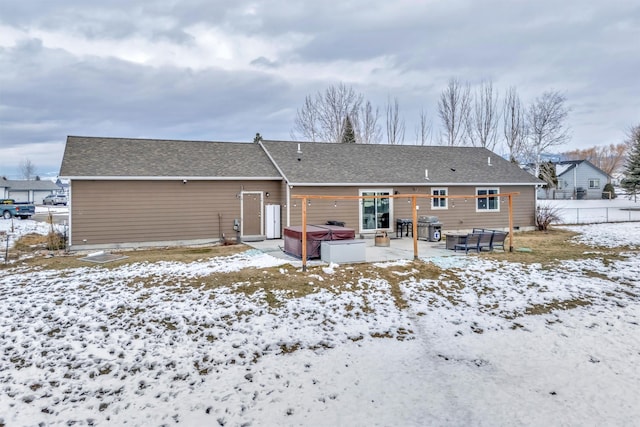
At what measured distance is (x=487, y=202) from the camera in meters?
18.2

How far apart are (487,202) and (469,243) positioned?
7.00 meters

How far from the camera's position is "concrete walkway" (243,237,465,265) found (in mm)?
10922

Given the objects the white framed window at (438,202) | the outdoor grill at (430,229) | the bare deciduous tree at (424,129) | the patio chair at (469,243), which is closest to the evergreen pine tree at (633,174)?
the bare deciduous tree at (424,129)

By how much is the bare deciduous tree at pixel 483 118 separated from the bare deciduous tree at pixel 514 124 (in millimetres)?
977

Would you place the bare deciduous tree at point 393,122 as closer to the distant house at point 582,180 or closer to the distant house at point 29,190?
the distant house at point 582,180

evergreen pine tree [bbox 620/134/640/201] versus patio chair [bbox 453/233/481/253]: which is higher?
evergreen pine tree [bbox 620/134/640/201]

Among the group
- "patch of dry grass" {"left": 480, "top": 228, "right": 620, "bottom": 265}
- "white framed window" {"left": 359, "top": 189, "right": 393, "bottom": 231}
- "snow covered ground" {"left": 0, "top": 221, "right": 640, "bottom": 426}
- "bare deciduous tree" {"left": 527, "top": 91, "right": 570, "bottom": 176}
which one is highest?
"bare deciduous tree" {"left": 527, "top": 91, "right": 570, "bottom": 176}

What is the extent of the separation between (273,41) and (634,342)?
1509 cm

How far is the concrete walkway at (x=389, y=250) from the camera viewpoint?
1092cm

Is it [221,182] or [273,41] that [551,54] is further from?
[221,182]

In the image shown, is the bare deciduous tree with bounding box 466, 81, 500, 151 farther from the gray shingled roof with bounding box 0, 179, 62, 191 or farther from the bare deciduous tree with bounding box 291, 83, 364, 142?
the gray shingled roof with bounding box 0, 179, 62, 191

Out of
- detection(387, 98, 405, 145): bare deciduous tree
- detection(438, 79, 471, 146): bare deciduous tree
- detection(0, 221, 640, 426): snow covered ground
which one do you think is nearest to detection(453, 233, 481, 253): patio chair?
detection(0, 221, 640, 426): snow covered ground

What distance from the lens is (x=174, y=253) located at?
39.5ft

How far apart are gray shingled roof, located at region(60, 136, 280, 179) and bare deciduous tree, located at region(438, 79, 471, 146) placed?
1074 inches
